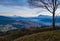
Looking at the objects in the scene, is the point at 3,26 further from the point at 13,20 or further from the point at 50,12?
the point at 50,12

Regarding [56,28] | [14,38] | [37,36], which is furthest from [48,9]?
[14,38]

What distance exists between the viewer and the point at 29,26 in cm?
880

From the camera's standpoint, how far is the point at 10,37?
26.1 ft

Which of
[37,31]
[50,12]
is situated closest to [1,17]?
[37,31]

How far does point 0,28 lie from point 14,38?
3.08 feet

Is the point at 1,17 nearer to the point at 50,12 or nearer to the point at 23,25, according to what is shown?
the point at 23,25

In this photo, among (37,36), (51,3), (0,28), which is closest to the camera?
(37,36)

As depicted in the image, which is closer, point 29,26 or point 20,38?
point 20,38

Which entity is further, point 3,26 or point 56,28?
point 56,28

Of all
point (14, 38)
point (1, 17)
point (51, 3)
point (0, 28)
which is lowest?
point (14, 38)

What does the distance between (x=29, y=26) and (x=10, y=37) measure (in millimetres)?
1405

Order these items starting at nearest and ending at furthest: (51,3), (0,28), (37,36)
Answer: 1. (37,36)
2. (0,28)
3. (51,3)

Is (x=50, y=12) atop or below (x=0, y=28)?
atop

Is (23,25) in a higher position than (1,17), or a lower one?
lower
